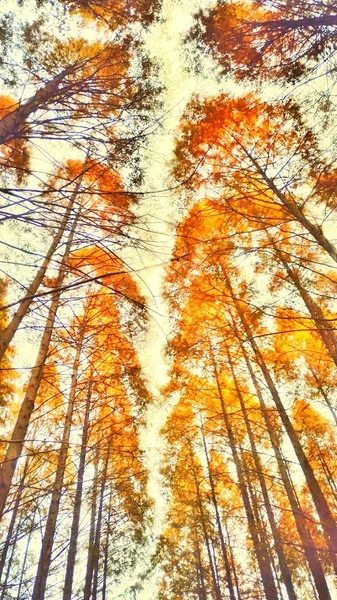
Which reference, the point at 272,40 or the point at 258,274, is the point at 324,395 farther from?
the point at 272,40

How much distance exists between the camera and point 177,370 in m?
8.54

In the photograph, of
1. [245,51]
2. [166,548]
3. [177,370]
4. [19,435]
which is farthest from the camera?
[166,548]

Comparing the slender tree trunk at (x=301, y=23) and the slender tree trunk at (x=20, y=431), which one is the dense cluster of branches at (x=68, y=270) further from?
the slender tree trunk at (x=301, y=23)

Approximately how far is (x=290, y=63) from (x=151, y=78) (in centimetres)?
157

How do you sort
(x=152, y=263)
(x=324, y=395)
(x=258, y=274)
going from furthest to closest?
(x=324, y=395)
(x=258, y=274)
(x=152, y=263)

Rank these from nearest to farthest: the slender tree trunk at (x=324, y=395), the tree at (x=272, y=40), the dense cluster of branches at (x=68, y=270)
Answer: the dense cluster of branches at (x=68, y=270) → the tree at (x=272, y=40) → the slender tree trunk at (x=324, y=395)

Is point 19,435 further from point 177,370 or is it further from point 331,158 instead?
point 177,370

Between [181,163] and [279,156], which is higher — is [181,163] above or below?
above

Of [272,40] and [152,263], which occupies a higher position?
[272,40]

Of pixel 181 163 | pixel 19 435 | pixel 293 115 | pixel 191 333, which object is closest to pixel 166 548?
pixel 191 333

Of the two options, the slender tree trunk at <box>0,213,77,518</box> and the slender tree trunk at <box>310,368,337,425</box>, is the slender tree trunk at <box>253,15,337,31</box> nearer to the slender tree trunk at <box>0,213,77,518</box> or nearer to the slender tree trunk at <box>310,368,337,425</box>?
the slender tree trunk at <box>0,213,77,518</box>

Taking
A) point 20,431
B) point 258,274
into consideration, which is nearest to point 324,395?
point 258,274

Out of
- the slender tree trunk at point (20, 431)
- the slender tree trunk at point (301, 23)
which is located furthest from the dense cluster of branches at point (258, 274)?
the slender tree trunk at point (20, 431)

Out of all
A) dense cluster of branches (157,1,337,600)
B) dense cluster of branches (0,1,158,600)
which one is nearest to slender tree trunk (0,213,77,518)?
dense cluster of branches (0,1,158,600)
